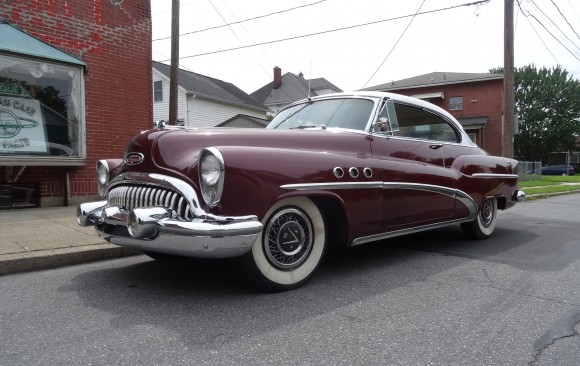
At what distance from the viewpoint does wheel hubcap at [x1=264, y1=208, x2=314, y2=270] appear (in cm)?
340

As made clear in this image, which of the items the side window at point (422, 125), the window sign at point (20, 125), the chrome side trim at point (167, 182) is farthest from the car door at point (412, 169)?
the window sign at point (20, 125)

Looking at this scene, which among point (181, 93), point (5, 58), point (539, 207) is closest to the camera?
point (5, 58)

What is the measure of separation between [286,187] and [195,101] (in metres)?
23.1

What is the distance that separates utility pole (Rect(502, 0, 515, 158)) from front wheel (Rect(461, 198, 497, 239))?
6.55 m

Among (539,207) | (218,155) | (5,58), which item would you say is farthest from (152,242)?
(539,207)

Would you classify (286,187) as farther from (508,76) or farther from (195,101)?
(195,101)

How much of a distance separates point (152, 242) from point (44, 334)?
83 centimetres

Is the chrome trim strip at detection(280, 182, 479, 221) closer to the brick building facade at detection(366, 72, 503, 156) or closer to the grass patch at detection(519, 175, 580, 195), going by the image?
the grass patch at detection(519, 175, 580, 195)

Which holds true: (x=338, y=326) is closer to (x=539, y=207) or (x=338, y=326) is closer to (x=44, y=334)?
(x=44, y=334)

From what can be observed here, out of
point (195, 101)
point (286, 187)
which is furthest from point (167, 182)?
point (195, 101)

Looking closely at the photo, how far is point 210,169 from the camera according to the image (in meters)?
3.10

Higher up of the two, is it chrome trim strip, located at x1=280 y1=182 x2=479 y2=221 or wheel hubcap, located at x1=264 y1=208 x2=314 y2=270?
chrome trim strip, located at x1=280 y1=182 x2=479 y2=221

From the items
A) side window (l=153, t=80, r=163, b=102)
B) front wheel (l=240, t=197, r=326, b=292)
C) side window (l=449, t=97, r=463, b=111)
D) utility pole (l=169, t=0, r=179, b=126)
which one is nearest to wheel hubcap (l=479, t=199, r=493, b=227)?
front wheel (l=240, t=197, r=326, b=292)

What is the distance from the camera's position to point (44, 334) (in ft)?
9.09
